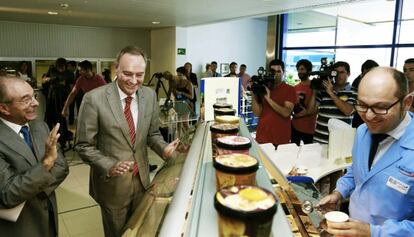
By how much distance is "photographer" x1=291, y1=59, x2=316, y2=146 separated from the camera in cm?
383

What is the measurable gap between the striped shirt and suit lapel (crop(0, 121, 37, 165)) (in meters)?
2.69

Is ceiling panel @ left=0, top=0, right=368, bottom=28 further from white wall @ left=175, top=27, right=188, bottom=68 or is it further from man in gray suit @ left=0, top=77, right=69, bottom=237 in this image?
man in gray suit @ left=0, top=77, right=69, bottom=237

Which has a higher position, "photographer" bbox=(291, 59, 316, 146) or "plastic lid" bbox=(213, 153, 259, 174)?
"plastic lid" bbox=(213, 153, 259, 174)

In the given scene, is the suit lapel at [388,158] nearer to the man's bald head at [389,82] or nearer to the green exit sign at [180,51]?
the man's bald head at [389,82]

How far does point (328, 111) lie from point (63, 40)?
842 cm

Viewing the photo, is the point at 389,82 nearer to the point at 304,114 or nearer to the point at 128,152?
the point at 128,152

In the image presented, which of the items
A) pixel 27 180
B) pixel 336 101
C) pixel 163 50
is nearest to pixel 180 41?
pixel 163 50

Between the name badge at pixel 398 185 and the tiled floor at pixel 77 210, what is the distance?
2733mm

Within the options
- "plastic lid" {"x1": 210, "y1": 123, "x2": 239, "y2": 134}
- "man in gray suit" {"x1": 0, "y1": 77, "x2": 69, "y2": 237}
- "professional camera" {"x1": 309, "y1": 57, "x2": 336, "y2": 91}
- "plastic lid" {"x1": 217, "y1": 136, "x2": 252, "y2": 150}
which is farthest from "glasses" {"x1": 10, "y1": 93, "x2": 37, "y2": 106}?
"professional camera" {"x1": 309, "y1": 57, "x2": 336, "y2": 91}

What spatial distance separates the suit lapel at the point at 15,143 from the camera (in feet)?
5.03

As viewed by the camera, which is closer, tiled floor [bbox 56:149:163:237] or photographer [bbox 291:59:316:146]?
tiled floor [bbox 56:149:163:237]

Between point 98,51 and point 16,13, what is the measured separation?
123 inches

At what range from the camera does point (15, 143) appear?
1.55 meters

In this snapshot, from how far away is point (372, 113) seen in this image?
4.03ft
